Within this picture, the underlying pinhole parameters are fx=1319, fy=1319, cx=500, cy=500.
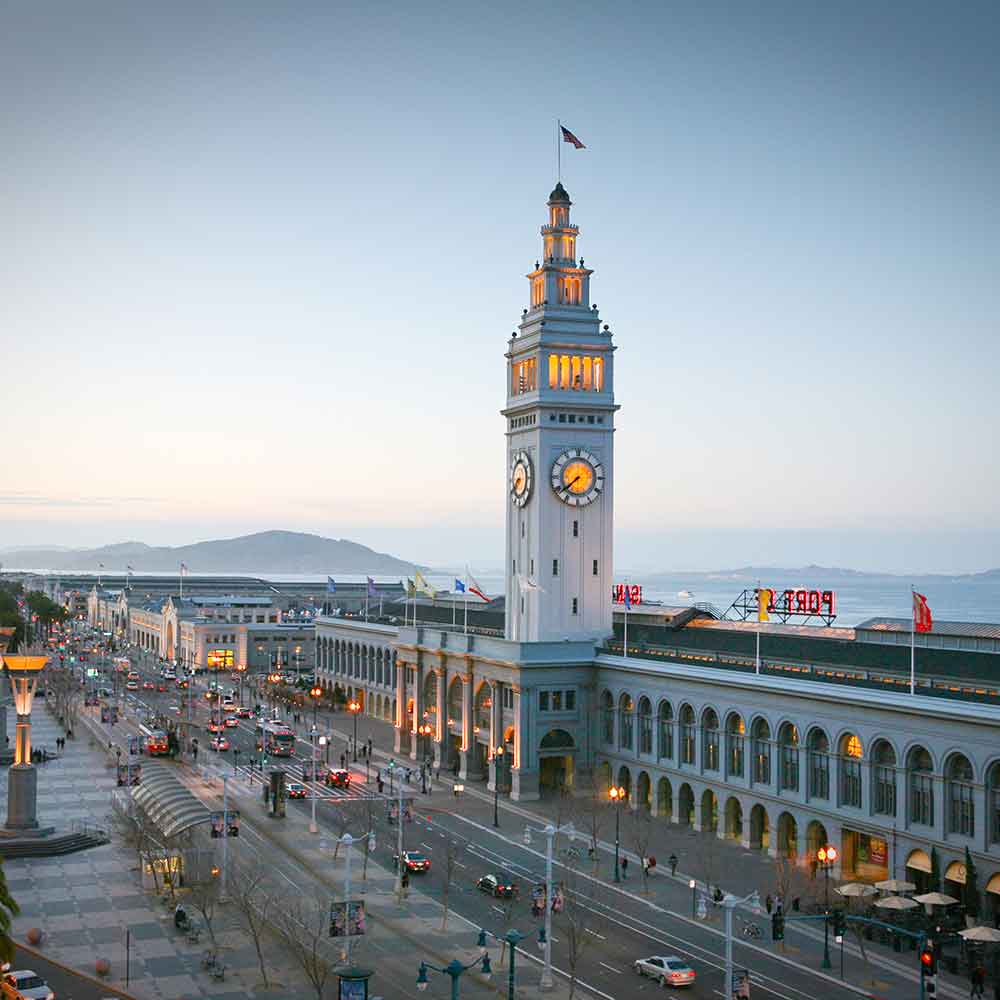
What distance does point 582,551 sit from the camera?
352 ft

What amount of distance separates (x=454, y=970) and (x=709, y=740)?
4143 centimetres

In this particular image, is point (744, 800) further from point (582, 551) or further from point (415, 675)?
point (415, 675)

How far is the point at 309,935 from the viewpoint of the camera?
59.2 metres

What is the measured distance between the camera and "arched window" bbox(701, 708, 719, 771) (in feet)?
287

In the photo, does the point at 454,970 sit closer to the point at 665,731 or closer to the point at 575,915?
the point at 575,915

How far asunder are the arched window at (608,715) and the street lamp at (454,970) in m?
41.9

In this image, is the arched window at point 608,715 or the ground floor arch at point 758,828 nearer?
the ground floor arch at point 758,828

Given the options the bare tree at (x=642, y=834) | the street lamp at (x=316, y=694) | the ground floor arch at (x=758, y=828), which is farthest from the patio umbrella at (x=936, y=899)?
the street lamp at (x=316, y=694)

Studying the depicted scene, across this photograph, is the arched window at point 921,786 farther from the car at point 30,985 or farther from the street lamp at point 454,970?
the car at point 30,985

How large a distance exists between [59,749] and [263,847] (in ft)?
176

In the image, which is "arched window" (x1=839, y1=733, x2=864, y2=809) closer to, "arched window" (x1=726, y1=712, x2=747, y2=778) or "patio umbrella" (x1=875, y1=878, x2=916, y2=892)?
"patio umbrella" (x1=875, y1=878, x2=916, y2=892)

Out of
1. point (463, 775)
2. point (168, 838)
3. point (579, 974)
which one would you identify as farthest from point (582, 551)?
point (579, 974)

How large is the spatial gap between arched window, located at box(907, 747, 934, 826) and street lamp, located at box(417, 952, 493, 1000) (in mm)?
24932

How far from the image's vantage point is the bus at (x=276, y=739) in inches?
4867
